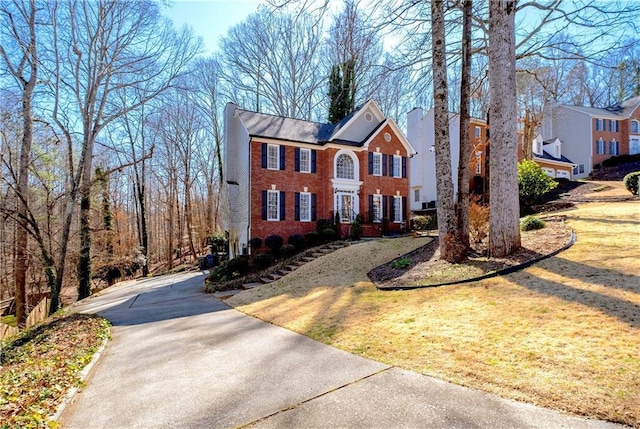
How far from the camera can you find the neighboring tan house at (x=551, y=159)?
1164 inches

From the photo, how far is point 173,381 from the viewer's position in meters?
4.05

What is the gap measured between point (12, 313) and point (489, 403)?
21.0 meters

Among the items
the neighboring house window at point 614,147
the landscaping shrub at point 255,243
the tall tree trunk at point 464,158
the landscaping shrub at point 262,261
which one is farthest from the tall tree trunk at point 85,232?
the neighboring house window at point 614,147

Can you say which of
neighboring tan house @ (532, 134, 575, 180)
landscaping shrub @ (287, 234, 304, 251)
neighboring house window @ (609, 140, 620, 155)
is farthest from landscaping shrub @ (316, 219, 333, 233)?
neighboring house window @ (609, 140, 620, 155)

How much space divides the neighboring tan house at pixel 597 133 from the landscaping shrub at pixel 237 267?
3430 cm

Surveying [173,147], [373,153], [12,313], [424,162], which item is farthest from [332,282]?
[173,147]

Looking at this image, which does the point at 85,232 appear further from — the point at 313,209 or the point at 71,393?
the point at 71,393

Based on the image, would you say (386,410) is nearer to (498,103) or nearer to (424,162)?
(498,103)

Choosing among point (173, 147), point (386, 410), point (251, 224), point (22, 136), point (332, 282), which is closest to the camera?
point (386, 410)

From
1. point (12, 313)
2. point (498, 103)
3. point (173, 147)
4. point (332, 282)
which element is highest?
point (173, 147)

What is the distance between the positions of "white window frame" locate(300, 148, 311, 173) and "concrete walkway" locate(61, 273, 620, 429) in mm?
13437

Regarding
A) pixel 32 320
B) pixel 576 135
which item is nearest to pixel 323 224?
pixel 32 320

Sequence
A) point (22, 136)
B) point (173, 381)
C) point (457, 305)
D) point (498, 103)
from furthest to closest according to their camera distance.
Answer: point (22, 136)
point (498, 103)
point (457, 305)
point (173, 381)

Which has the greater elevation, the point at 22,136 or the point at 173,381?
the point at 22,136
